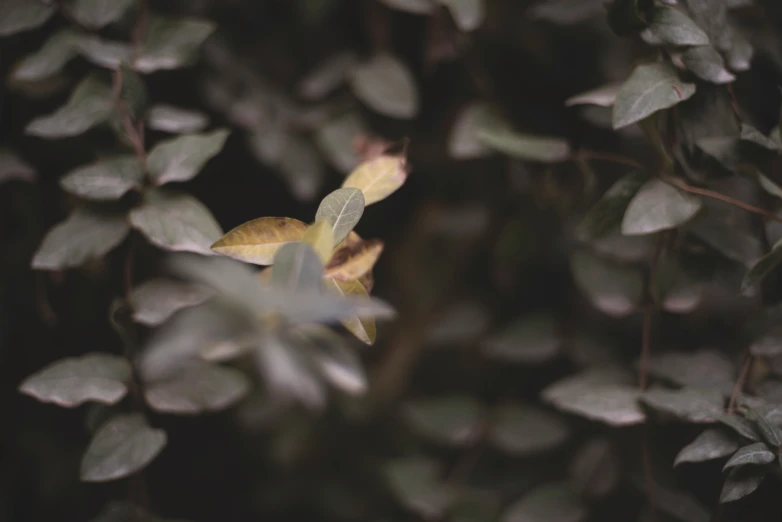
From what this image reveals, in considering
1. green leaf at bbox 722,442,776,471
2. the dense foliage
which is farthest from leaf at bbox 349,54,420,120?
green leaf at bbox 722,442,776,471

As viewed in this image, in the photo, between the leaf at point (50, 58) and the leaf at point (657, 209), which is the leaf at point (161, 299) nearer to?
the leaf at point (50, 58)

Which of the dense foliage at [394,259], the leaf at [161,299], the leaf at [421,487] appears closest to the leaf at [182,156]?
the dense foliage at [394,259]

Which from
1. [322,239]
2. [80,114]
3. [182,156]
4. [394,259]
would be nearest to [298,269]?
[322,239]

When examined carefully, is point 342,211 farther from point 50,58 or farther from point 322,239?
point 50,58

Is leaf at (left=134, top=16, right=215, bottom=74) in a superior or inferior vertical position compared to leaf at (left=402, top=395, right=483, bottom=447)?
superior

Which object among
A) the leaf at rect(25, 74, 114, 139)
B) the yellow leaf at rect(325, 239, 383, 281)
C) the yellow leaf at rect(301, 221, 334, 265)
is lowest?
the yellow leaf at rect(325, 239, 383, 281)

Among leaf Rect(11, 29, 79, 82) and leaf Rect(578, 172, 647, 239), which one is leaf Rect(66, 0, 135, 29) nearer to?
leaf Rect(11, 29, 79, 82)

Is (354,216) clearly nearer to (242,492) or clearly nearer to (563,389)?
(563,389)
